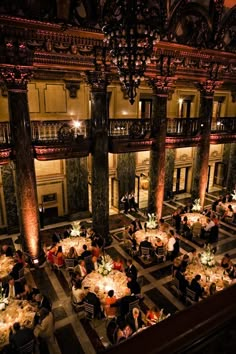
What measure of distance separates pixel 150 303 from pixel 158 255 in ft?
6.79

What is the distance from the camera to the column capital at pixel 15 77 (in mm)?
8602

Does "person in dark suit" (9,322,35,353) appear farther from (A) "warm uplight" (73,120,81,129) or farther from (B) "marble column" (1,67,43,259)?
(A) "warm uplight" (73,120,81,129)

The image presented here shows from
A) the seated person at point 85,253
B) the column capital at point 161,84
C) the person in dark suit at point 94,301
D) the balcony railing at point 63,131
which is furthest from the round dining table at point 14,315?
the column capital at point 161,84

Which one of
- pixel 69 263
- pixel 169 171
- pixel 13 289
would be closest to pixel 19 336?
pixel 13 289

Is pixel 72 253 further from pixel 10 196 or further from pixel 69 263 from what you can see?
pixel 10 196

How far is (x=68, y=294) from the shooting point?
871 centimetres

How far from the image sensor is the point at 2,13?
7430 mm

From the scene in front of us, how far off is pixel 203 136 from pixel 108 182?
6341 mm

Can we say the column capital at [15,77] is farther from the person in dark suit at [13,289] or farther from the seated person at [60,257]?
the person in dark suit at [13,289]

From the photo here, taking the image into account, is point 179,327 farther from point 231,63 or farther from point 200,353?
point 231,63

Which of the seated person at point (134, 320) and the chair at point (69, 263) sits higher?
the seated person at point (134, 320)

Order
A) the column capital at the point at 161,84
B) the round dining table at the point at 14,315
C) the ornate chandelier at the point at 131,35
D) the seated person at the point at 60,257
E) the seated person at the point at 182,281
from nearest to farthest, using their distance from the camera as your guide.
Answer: the ornate chandelier at the point at 131,35 < the round dining table at the point at 14,315 < the seated person at the point at 182,281 < the seated person at the point at 60,257 < the column capital at the point at 161,84

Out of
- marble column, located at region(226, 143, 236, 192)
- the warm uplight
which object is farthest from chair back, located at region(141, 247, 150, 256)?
marble column, located at region(226, 143, 236, 192)

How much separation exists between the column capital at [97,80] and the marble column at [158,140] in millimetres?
2586
